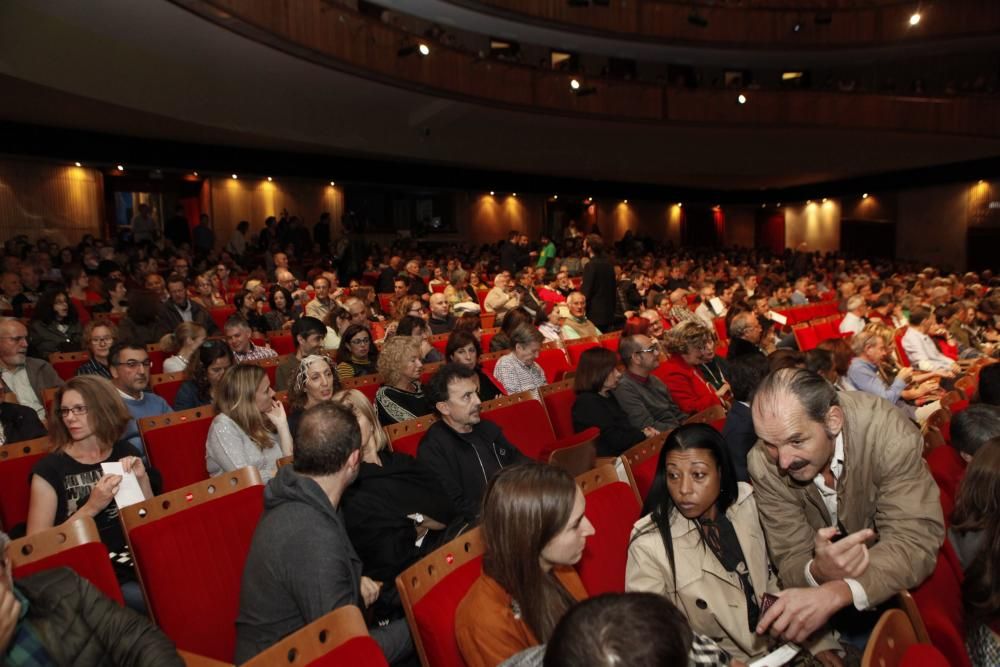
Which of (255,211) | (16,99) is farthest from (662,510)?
(255,211)

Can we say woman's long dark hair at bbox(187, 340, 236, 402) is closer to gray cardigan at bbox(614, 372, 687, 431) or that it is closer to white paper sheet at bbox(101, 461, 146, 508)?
white paper sheet at bbox(101, 461, 146, 508)

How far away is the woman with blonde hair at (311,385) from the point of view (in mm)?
3805

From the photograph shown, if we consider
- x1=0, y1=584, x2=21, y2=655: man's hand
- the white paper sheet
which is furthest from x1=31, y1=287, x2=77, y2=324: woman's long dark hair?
x1=0, y1=584, x2=21, y2=655: man's hand

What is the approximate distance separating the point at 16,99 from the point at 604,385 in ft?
29.0

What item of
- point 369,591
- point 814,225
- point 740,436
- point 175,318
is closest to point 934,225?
point 814,225

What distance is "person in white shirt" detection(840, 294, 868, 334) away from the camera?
769 centimetres

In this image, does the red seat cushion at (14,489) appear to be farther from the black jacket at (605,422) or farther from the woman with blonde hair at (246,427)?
the black jacket at (605,422)

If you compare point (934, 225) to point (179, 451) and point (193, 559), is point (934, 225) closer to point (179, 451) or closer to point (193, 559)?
point (179, 451)

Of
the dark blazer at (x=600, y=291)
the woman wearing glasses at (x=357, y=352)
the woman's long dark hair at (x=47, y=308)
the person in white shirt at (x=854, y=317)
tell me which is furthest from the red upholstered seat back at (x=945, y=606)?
the woman's long dark hair at (x=47, y=308)

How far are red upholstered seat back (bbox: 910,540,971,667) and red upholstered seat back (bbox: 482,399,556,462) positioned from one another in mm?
2068

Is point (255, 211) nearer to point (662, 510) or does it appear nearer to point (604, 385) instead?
point (604, 385)

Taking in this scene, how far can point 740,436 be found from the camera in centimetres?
323

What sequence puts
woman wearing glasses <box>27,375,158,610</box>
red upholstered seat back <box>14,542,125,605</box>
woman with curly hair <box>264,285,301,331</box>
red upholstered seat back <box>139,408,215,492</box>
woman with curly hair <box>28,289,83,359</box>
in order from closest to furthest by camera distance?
red upholstered seat back <box>14,542,125,605</box> → woman wearing glasses <box>27,375,158,610</box> → red upholstered seat back <box>139,408,215,492</box> → woman with curly hair <box>28,289,83,359</box> → woman with curly hair <box>264,285,301,331</box>

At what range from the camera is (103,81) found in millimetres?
8914
